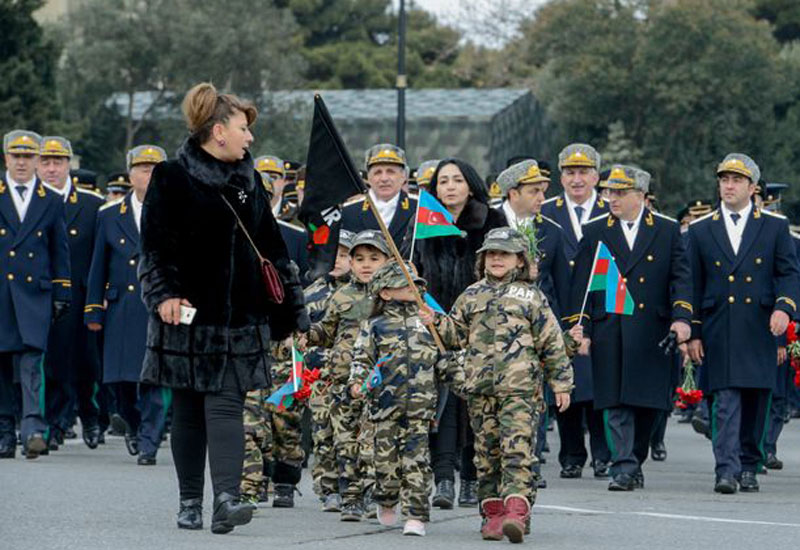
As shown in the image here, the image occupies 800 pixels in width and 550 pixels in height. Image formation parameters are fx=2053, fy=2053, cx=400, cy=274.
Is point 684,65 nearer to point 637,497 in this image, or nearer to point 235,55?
point 235,55

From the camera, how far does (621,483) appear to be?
13.9 metres

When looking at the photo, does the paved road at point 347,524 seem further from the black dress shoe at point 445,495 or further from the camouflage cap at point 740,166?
the camouflage cap at point 740,166

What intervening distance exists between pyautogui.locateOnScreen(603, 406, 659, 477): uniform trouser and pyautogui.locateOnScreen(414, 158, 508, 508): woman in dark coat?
68.9 inches

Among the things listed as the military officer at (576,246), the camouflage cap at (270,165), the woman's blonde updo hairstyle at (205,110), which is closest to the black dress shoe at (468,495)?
the military officer at (576,246)

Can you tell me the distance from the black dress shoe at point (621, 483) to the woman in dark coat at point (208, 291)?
4.25 m

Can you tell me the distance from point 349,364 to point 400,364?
43.2 inches

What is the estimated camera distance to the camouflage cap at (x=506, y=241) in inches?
424

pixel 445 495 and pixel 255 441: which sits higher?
pixel 255 441

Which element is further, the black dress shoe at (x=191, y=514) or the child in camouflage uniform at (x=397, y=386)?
the child in camouflage uniform at (x=397, y=386)

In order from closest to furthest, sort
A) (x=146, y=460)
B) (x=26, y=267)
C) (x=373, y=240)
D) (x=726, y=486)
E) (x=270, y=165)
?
(x=373, y=240)
(x=726, y=486)
(x=146, y=460)
(x=26, y=267)
(x=270, y=165)

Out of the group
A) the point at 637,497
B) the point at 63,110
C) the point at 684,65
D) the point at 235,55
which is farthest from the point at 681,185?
→ the point at 637,497

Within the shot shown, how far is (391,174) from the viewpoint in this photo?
13328 mm

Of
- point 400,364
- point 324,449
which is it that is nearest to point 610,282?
point 324,449

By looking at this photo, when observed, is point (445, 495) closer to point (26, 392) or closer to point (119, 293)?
point (26, 392)
